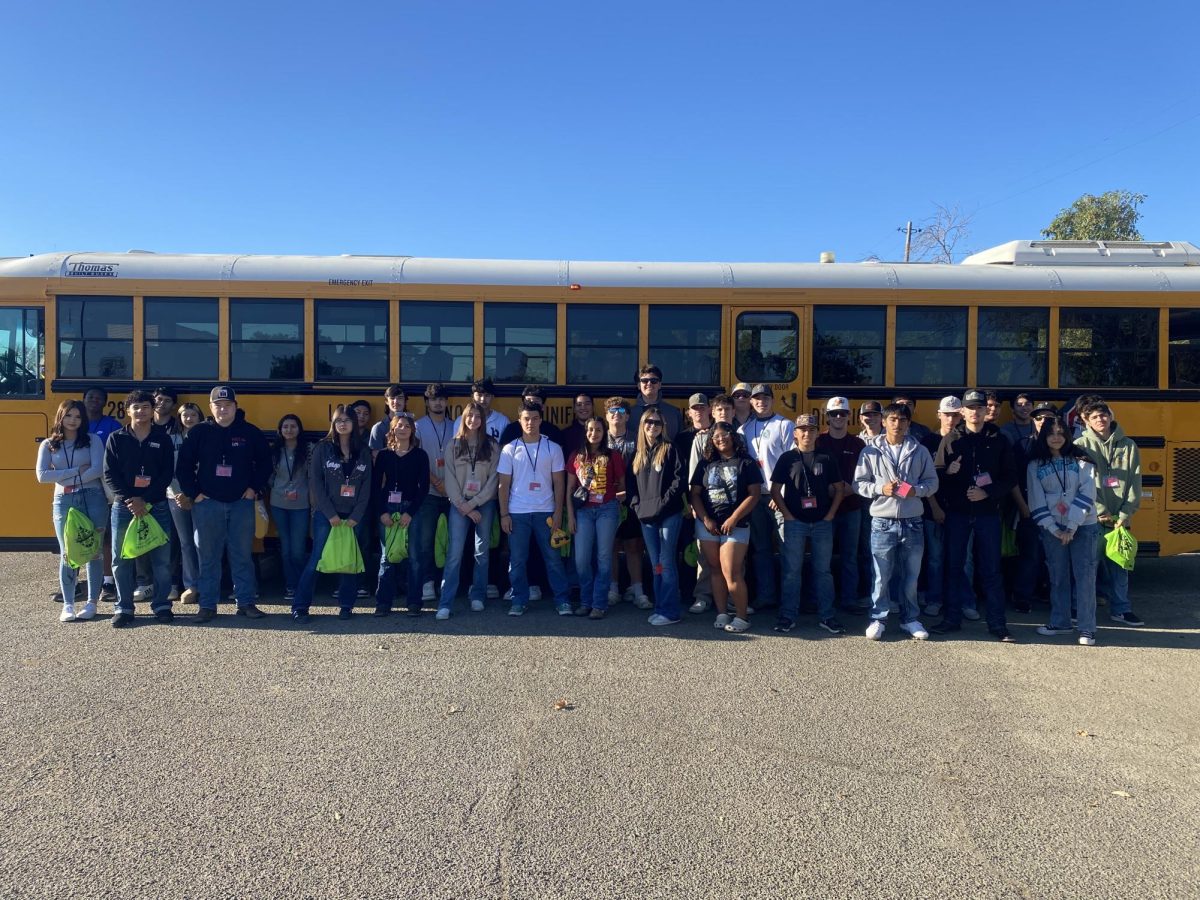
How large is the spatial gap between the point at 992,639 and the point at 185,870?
18.1ft

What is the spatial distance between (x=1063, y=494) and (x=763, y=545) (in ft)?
7.66

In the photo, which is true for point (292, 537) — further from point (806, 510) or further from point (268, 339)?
point (806, 510)

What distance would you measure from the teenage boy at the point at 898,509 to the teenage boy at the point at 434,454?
3.56 meters

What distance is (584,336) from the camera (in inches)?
286

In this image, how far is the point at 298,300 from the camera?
23.4 ft

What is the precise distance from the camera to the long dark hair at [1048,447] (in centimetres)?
590

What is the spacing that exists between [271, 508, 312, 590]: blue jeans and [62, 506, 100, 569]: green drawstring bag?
4.44 ft

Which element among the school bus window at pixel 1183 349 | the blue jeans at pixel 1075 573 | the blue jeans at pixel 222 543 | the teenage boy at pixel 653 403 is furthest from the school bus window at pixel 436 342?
the school bus window at pixel 1183 349

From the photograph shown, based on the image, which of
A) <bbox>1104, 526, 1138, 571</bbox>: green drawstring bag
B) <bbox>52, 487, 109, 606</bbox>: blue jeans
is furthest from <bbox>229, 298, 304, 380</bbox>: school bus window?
<bbox>1104, 526, 1138, 571</bbox>: green drawstring bag

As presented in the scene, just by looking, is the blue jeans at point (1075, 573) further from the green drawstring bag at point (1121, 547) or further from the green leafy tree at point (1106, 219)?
the green leafy tree at point (1106, 219)

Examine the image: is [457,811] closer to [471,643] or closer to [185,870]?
[185,870]

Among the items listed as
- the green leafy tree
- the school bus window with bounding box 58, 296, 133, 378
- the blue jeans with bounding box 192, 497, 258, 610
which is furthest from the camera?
the green leafy tree

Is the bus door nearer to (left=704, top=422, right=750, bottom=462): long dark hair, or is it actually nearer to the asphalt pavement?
(left=704, top=422, right=750, bottom=462): long dark hair

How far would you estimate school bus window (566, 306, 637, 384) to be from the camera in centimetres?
726
